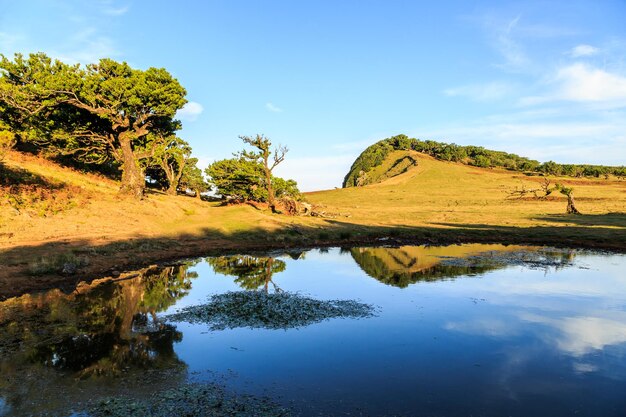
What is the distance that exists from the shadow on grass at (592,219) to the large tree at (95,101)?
5512cm

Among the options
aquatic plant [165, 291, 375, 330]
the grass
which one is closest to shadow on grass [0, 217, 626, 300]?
the grass

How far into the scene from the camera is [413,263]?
28906 mm

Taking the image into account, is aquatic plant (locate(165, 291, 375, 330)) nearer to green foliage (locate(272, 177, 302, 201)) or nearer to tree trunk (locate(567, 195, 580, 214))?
green foliage (locate(272, 177, 302, 201))

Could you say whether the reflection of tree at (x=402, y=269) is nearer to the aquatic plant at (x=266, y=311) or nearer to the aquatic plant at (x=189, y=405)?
the aquatic plant at (x=266, y=311)

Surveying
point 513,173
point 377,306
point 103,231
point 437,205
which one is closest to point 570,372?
point 377,306

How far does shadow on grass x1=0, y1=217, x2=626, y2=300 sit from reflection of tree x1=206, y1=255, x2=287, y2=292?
6.88ft

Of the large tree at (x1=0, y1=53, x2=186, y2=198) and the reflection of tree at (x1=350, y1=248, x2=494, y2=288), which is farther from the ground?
the large tree at (x1=0, y1=53, x2=186, y2=198)

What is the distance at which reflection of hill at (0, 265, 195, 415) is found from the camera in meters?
10.0

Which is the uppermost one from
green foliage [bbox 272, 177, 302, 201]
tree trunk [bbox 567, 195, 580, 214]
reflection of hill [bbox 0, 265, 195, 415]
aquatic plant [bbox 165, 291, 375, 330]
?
green foliage [bbox 272, 177, 302, 201]

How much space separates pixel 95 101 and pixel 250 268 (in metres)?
30.8

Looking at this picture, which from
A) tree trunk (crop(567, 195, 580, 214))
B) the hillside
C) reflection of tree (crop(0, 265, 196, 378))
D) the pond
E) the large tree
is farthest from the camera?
tree trunk (crop(567, 195, 580, 214))

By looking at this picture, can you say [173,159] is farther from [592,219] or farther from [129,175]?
[592,219]

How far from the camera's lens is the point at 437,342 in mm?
13461

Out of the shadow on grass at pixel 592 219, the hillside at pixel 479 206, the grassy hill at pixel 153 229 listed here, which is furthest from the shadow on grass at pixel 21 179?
the shadow on grass at pixel 592 219
